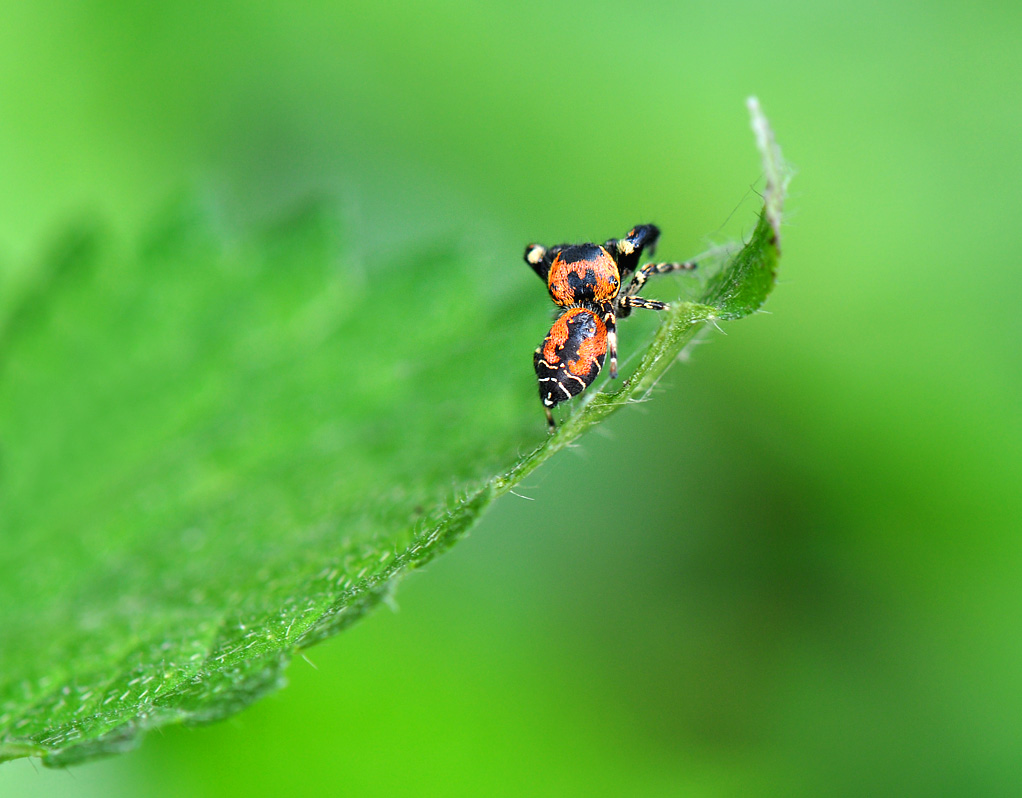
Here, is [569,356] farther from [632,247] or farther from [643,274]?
[632,247]

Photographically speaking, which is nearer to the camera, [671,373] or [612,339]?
[612,339]

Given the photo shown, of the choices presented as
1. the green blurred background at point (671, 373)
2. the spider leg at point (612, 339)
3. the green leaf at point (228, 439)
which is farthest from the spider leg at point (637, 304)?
the green blurred background at point (671, 373)

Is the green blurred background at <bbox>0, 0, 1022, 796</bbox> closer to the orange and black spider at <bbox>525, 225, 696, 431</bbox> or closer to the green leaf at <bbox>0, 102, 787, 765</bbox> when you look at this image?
the green leaf at <bbox>0, 102, 787, 765</bbox>

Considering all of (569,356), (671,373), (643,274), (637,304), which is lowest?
(569,356)

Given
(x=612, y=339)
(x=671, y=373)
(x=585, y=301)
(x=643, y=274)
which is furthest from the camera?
(x=671, y=373)

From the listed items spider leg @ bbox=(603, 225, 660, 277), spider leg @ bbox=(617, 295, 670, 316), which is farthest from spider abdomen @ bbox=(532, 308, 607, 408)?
spider leg @ bbox=(603, 225, 660, 277)

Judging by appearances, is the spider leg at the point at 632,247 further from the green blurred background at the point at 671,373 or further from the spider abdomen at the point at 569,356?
the green blurred background at the point at 671,373

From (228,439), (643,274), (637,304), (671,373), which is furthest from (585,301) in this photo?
(228,439)

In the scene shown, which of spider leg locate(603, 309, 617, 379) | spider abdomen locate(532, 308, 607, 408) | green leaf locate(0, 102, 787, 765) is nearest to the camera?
green leaf locate(0, 102, 787, 765)
